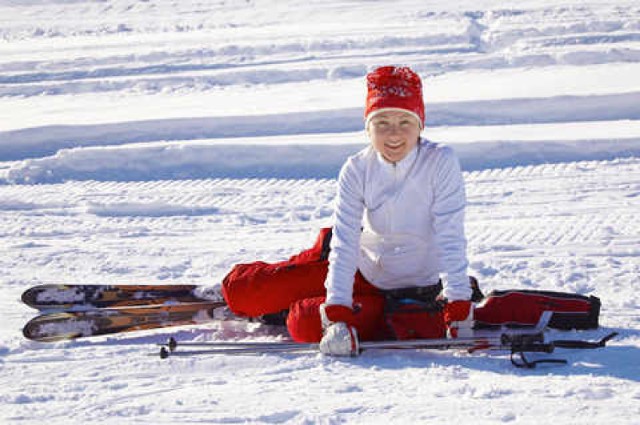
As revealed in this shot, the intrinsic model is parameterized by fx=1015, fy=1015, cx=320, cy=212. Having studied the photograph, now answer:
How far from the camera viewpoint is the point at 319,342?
3697mm

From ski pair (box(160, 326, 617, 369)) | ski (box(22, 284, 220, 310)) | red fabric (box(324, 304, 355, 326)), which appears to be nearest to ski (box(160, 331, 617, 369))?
ski pair (box(160, 326, 617, 369))

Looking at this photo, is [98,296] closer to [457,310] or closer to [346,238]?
[346,238]

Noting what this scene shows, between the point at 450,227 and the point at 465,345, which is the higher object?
the point at 450,227

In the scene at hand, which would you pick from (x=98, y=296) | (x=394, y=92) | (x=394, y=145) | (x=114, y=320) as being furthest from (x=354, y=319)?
(x=98, y=296)

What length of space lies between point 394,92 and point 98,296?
5.63ft

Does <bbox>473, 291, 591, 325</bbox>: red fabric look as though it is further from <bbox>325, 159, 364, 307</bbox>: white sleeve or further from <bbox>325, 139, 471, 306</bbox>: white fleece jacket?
<bbox>325, 159, 364, 307</bbox>: white sleeve

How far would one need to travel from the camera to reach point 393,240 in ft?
12.2

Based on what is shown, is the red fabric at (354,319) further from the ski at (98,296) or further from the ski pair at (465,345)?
the ski at (98,296)

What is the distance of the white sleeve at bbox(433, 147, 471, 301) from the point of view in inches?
137

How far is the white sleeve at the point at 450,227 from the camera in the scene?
11.4 ft

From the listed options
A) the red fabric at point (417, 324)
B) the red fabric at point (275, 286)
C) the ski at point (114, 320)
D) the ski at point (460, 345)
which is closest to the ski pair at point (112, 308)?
the ski at point (114, 320)

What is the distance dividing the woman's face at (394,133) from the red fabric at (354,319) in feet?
1.82

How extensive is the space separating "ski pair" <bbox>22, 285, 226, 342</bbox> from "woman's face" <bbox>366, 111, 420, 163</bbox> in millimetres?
1059

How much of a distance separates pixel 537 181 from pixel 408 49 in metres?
5.50
